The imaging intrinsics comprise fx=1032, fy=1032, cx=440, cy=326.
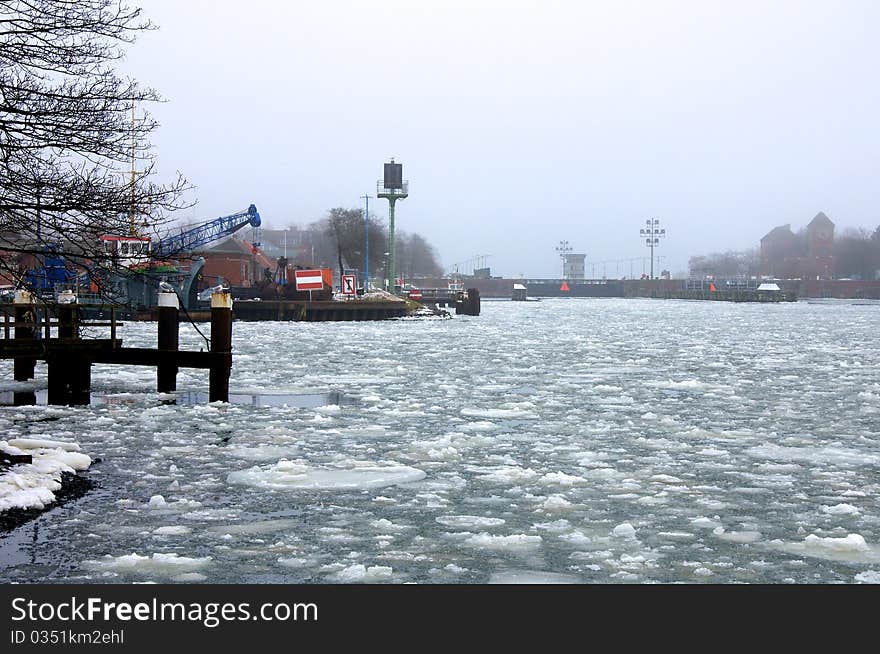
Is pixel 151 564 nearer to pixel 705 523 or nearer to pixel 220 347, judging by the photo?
pixel 705 523

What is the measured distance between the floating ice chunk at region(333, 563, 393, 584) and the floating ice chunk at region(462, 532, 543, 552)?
0.96 meters

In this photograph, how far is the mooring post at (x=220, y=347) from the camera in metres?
16.9

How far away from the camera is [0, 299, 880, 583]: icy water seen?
7.36 metres

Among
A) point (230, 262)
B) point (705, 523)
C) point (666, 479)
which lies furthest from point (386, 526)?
point (230, 262)

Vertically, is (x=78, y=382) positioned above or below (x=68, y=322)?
below

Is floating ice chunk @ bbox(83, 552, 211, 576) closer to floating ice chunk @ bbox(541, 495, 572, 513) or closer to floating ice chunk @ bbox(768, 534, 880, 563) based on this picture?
floating ice chunk @ bbox(541, 495, 572, 513)

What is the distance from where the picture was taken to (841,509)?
9.07 meters

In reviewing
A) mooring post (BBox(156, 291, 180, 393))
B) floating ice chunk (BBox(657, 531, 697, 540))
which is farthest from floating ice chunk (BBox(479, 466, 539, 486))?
mooring post (BBox(156, 291, 180, 393))

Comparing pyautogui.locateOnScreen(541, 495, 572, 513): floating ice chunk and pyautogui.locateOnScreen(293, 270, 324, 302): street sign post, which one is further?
pyautogui.locateOnScreen(293, 270, 324, 302): street sign post

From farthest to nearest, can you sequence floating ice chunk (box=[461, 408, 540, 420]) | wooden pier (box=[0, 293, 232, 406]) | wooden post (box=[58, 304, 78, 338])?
wooden post (box=[58, 304, 78, 338])
wooden pier (box=[0, 293, 232, 406])
floating ice chunk (box=[461, 408, 540, 420])

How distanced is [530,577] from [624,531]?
1539mm

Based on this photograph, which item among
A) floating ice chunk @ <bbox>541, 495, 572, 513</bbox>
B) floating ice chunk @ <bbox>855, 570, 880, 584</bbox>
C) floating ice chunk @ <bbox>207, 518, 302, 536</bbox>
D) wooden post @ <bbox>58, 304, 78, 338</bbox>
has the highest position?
wooden post @ <bbox>58, 304, 78, 338</bbox>

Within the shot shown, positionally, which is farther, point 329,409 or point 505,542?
point 329,409
